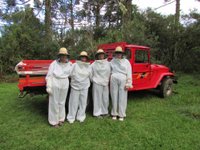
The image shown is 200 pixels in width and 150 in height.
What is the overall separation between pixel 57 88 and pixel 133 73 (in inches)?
107

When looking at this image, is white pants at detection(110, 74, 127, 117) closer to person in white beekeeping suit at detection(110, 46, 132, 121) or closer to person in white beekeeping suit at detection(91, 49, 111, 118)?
person in white beekeeping suit at detection(110, 46, 132, 121)

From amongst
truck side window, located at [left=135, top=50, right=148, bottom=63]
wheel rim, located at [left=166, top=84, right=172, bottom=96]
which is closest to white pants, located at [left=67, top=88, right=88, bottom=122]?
truck side window, located at [left=135, top=50, right=148, bottom=63]

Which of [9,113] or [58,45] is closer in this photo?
[9,113]

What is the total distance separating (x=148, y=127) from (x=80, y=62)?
2231 millimetres

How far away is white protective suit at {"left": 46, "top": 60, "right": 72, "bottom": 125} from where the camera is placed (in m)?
4.88

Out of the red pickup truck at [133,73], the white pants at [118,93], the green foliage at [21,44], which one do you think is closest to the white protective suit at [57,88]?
the red pickup truck at [133,73]

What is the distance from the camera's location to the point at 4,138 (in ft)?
13.8

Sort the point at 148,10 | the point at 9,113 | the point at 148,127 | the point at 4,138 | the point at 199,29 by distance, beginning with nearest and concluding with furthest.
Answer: the point at 4,138, the point at 148,127, the point at 9,113, the point at 199,29, the point at 148,10

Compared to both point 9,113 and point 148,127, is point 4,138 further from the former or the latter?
point 148,127

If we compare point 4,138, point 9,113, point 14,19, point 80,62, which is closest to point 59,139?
point 4,138

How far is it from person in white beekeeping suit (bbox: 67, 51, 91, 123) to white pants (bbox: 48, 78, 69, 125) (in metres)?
0.28

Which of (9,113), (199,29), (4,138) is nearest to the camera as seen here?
(4,138)

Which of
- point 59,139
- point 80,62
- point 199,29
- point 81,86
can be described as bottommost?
point 59,139

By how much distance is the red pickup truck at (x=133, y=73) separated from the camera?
496cm
